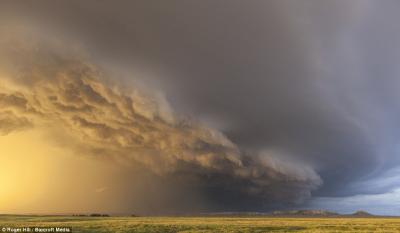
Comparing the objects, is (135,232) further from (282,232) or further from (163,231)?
(282,232)

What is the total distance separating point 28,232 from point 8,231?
22.2ft

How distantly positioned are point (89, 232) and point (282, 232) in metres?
46.2

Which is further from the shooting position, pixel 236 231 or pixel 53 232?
pixel 236 231

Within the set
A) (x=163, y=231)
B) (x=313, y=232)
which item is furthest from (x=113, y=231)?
(x=313, y=232)

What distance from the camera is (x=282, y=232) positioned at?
284ft

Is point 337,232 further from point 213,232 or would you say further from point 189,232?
point 189,232

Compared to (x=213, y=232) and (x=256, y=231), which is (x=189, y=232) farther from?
(x=256, y=231)

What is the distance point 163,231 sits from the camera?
3428 inches

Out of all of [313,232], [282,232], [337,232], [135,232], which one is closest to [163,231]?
[135,232]

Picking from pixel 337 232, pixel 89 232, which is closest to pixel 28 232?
pixel 89 232

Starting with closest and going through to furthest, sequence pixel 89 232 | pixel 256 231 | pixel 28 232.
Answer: pixel 28 232
pixel 89 232
pixel 256 231

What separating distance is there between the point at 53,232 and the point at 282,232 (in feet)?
173

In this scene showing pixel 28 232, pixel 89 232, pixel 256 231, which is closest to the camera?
pixel 28 232

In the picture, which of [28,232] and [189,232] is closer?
[28,232]
